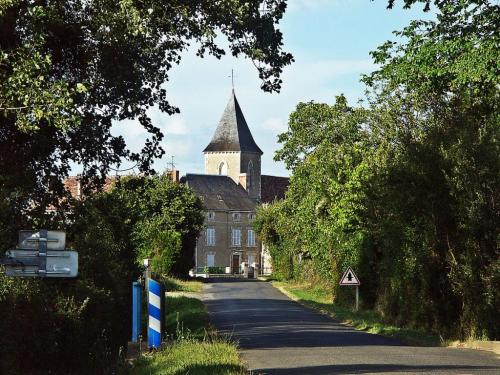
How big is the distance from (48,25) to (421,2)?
867cm

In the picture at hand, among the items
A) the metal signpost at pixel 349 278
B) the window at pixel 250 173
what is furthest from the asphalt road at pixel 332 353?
the window at pixel 250 173

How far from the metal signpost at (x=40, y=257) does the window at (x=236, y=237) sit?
12651 cm

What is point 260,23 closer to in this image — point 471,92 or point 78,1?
point 78,1

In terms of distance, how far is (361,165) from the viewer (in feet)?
120

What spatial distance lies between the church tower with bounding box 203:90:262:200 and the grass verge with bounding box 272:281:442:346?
111627 mm

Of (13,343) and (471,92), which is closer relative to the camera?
(13,343)

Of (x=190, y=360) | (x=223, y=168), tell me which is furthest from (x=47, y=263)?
(x=223, y=168)

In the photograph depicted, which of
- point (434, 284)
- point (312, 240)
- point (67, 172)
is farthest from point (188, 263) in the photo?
point (67, 172)

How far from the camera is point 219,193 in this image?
13725 cm

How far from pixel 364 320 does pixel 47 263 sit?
67.4 ft

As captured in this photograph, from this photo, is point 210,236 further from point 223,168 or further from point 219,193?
point 223,168

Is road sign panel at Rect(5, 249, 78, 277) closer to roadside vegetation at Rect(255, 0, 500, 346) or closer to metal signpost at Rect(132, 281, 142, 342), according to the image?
metal signpost at Rect(132, 281, 142, 342)

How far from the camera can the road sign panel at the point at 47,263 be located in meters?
8.69

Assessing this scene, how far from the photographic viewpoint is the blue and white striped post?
14375 millimetres
